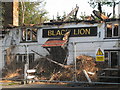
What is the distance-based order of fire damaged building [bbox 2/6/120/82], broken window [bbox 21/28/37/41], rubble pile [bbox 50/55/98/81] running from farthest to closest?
broken window [bbox 21/28/37/41] → fire damaged building [bbox 2/6/120/82] → rubble pile [bbox 50/55/98/81]

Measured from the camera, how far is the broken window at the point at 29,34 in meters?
19.1

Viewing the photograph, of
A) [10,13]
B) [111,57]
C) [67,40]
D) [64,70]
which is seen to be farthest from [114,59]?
[10,13]

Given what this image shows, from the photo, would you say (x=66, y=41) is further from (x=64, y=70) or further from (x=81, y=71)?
(x=81, y=71)

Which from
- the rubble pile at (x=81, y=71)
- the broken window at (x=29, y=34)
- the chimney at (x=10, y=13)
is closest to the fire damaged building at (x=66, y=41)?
the broken window at (x=29, y=34)

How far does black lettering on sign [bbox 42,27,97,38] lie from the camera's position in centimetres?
1700

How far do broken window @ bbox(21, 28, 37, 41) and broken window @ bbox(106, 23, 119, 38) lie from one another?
6.37m

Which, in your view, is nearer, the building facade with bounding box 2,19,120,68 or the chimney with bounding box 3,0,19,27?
the building facade with bounding box 2,19,120,68

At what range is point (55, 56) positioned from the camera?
52.3 feet

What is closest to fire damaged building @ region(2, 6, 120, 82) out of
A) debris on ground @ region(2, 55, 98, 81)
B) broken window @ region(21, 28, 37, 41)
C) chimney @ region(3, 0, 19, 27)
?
broken window @ region(21, 28, 37, 41)

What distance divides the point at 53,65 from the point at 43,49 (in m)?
2.80

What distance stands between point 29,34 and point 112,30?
7.51m

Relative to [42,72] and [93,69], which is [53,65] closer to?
[42,72]

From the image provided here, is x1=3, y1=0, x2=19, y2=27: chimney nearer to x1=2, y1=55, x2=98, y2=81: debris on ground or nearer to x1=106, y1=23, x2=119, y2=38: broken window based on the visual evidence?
x1=2, y1=55, x2=98, y2=81: debris on ground

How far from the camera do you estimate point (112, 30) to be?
16.4m
